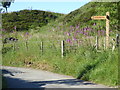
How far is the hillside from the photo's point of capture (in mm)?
47656

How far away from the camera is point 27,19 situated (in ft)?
174

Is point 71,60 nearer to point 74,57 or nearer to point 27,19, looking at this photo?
point 74,57

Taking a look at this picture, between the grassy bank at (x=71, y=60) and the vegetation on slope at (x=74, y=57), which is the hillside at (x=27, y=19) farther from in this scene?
the grassy bank at (x=71, y=60)

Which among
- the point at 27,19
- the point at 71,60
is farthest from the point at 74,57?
the point at 27,19

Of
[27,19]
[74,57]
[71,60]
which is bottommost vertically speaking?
[71,60]

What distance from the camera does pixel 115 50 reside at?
16625 millimetres

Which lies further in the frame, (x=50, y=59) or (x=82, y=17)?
(x=82, y=17)

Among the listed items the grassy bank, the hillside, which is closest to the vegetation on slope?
the grassy bank

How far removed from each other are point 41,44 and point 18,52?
2.93m

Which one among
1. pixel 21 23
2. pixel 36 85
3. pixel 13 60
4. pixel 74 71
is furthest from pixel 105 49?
pixel 21 23

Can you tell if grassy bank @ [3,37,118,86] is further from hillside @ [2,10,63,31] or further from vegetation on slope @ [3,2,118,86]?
hillside @ [2,10,63,31]

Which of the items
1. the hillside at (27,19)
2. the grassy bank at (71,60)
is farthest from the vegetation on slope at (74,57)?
the hillside at (27,19)

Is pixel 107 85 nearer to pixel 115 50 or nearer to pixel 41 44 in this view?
pixel 115 50

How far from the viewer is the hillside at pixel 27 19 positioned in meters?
47.7
